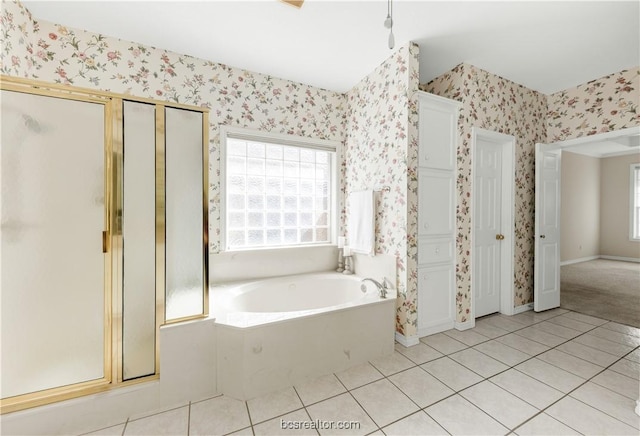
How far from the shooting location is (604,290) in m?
3.81

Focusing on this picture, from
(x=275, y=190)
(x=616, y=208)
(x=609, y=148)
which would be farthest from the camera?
(x=616, y=208)

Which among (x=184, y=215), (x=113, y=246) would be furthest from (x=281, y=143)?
(x=113, y=246)

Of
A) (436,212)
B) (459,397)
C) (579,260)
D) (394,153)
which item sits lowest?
(459,397)

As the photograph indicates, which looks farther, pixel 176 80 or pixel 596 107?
pixel 596 107

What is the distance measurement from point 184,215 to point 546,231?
12.4 ft

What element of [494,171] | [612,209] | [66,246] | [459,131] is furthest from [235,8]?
[612,209]

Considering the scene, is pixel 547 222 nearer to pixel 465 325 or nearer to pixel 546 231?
pixel 546 231

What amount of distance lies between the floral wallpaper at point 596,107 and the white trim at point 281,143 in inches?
106

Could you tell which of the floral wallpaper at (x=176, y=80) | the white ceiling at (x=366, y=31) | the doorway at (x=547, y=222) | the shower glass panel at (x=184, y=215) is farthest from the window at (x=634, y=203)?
the shower glass panel at (x=184, y=215)

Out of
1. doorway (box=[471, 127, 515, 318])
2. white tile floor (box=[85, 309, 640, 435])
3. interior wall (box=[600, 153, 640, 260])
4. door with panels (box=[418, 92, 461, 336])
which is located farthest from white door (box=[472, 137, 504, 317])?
interior wall (box=[600, 153, 640, 260])

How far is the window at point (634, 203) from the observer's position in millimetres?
5766

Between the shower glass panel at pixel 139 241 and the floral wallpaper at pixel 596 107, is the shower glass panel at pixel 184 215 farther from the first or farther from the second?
the floral wallpaper at pixel 596 107

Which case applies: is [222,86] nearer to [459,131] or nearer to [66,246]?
[66,246]

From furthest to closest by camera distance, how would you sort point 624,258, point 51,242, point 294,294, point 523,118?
point 624,258 → point 523,118 → point 294,294 → point 51,242
